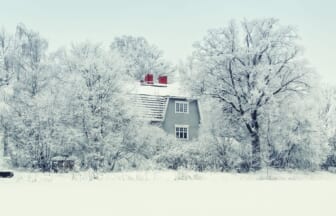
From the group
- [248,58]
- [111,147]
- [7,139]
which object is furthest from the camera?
[248,58]

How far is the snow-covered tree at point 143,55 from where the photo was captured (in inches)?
2485

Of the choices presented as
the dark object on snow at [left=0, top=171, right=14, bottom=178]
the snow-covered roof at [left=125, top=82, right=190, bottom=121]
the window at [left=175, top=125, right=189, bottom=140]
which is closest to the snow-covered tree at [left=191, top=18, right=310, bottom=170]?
the snow-covered roof at [left=125, top=82, right=190, bottom=121]

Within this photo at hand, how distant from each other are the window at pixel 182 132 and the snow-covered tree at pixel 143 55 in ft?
59.7

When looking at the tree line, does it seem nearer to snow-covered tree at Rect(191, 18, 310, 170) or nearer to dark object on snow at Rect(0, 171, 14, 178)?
snow-covered tree at Rect(191, 18, 310, 170)

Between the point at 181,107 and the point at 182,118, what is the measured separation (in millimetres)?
1068

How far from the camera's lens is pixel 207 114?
36.6m

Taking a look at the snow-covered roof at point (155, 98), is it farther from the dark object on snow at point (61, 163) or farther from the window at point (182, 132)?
the dark object on snow at point (61, 163)

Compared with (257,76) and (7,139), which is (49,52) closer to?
(7,139)

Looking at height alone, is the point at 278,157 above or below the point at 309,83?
below

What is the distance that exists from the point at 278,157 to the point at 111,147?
12630 mm

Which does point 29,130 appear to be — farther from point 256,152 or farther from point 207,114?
point 256,152

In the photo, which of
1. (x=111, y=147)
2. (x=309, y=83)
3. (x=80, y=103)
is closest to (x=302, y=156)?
(x=309, y=83)

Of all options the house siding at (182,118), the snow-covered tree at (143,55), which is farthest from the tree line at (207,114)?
the snow-covered tree at (143,55)

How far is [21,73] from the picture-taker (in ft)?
140
